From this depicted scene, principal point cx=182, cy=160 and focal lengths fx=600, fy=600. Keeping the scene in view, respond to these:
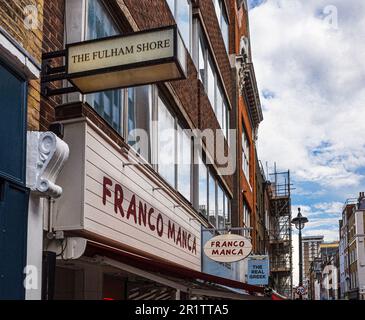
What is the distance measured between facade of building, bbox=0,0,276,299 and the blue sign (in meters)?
8.04

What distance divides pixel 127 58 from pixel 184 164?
292 inches

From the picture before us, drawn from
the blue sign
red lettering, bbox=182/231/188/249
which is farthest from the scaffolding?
red lettering, bbox=182/231/188/249

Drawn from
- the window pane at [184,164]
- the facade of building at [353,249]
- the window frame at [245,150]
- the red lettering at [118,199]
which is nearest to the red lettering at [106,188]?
the red lettering at [118,199]

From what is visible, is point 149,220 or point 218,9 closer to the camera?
point 149,220

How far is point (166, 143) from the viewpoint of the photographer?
39.7 feet

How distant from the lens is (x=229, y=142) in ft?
77.9

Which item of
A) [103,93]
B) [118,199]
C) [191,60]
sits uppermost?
[191,60]

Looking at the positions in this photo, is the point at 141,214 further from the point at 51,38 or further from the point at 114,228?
the point at 51,38

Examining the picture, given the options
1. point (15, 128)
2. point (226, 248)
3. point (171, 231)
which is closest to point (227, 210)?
point (226, 248)

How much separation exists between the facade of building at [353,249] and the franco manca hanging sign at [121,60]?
5931 centimetres

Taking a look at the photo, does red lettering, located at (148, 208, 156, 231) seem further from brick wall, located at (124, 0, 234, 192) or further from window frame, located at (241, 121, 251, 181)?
window frame, located at (241, 121, 251, 181)

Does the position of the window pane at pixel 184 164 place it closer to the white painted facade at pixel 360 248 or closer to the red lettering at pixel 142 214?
the red lettering at pixel 142 214

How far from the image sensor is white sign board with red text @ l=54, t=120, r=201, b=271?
272 inches
